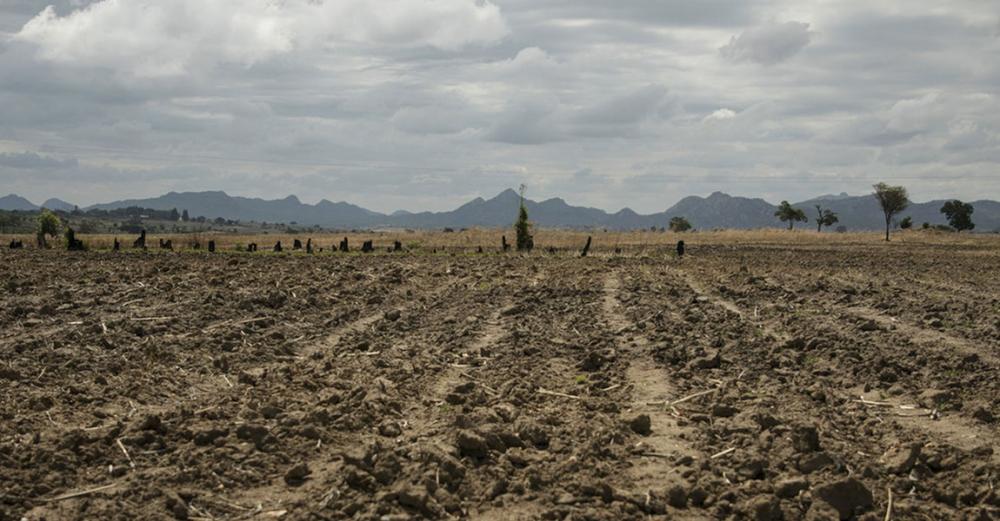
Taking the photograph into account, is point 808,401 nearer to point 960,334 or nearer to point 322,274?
point 960,334

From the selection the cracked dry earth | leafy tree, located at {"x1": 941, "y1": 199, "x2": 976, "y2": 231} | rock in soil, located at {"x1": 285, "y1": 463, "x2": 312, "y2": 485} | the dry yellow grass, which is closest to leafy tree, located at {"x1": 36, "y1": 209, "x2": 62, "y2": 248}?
the dry yellow grass

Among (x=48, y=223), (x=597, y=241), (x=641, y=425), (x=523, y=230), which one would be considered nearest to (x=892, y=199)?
(x=597, y=241)

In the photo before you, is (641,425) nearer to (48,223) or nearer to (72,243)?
(72,243)

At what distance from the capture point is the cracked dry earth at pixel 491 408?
21.2 ft

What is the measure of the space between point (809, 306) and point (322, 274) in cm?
1260

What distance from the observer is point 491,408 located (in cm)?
868

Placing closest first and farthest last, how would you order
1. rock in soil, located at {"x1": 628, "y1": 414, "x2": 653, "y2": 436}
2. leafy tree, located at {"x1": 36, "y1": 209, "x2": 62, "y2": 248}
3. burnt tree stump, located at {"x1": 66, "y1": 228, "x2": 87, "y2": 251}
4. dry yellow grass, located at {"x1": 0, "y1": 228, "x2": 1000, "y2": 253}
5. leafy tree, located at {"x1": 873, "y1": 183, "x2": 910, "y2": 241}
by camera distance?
1. rock in soil, located at {"x1": 628, "y1": 414, "x2": 653, "y2": 436}
2. burnt tree stump, located at {"x1": 66, "y1": 228, "x2": 87, "y2": 251}
3. dry yellow grass, located at {"x1": 0, "y1": 228, "x2": 1000, "y2": 253}
4. leafy tree, located at {"x1": 36, "y1": 209, "x2": 62, "y2": 248}
5. leafy tree, located at {"x1": 873, "y1": 183, "x2": 910, "y2": 241}

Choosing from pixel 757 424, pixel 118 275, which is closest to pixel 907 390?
pixel 757 424

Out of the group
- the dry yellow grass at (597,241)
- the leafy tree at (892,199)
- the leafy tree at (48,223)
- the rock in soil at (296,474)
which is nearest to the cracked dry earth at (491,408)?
the rock in soil at (296,474)

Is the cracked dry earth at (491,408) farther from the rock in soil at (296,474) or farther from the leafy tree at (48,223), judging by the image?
the leafy tree at (48,223)

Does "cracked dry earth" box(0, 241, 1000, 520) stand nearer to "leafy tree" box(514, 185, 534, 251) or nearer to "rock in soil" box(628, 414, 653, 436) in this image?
"rock in soil" box(628, 414, 653, 436)

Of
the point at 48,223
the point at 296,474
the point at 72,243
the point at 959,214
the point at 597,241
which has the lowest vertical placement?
the point at 296,474

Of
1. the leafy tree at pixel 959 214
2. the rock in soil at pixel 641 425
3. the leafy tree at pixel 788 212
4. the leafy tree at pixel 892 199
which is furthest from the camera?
the leafy tree at pixel 788 212

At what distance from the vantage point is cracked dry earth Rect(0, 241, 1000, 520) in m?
6.46
